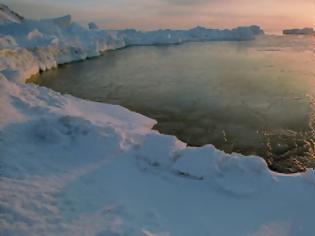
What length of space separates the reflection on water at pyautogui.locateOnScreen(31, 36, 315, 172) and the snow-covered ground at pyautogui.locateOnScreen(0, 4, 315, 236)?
2.58 metres

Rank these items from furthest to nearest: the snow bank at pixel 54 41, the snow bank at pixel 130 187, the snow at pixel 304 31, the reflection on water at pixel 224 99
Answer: the snow at pixel 304 31 → the snow bank at pixel 54 41 → the reflection on water at pixel 224 99 → the snow bank at pixel 130 187

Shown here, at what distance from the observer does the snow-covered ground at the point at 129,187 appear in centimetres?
496

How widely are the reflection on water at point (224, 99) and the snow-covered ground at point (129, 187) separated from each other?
8.46 feet

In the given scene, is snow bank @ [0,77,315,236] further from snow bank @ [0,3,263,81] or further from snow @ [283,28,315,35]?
snow @ [283,28,315,35]

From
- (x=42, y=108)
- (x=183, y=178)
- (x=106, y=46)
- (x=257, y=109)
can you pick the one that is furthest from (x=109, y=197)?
(x=106, y=46)

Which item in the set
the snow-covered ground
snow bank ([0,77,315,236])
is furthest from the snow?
snow bank ([0,77,315,236])

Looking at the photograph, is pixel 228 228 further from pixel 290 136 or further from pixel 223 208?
pixel 290 136

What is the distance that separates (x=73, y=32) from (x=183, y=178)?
4081 centimetres

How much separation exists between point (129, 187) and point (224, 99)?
381 inches

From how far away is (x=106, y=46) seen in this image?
44.7 m

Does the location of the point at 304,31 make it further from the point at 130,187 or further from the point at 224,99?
the point at 130,187

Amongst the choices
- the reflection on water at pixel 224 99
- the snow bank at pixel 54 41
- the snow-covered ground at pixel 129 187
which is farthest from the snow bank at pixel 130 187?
the snow bank at pixel 54 41

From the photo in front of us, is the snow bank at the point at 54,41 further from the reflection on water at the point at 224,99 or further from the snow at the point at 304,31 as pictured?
the snow at the point at 304,31

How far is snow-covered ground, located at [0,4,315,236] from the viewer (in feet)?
16.3
